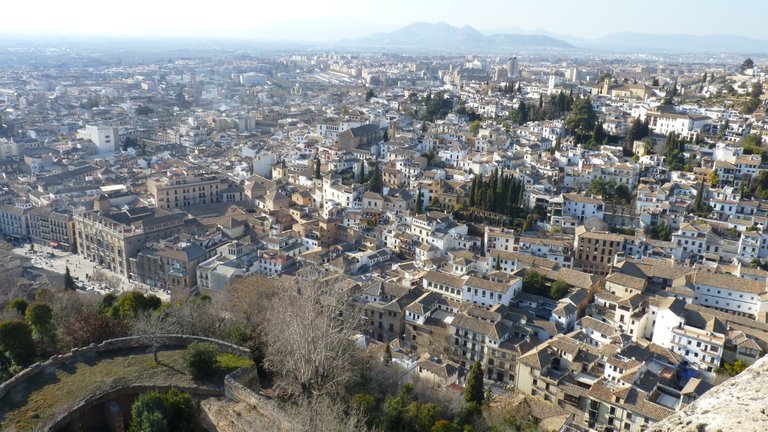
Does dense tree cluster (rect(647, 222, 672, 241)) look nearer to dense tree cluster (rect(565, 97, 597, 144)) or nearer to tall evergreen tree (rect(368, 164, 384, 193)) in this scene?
dense tree cluster (rect(565, 97, 597, 144))

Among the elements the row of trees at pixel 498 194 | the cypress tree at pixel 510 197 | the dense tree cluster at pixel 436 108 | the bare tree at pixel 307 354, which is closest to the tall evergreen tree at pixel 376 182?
the row of trees at pixel 498 194

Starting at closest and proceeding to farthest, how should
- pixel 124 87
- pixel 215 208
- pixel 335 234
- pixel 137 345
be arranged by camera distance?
pixel 137 345, pixel 335 234, pixel 215 208, pixel 124 87

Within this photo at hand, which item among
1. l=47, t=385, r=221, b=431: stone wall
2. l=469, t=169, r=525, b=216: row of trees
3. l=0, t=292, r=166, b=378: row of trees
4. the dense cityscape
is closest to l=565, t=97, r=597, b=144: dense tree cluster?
the dense cityscape

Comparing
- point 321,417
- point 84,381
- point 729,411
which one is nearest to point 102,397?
point 84,381

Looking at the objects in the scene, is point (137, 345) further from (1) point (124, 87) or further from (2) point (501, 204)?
(1) point (124, 87)

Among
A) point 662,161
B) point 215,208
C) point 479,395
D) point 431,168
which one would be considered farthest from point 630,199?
point 215,208
